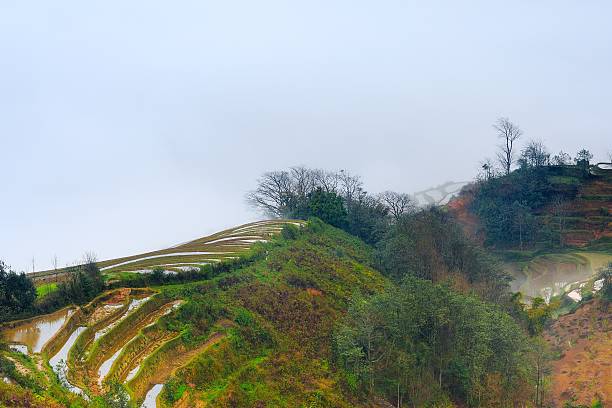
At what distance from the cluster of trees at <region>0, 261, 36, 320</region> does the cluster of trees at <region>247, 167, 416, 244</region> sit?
121 feet

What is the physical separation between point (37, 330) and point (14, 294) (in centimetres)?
195

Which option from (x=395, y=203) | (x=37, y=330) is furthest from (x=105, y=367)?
(x=395, y=203)

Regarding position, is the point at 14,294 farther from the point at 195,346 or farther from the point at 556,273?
the point at 556,273

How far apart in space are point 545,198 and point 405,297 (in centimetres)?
5196

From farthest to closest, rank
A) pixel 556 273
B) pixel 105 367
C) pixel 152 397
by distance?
pixel 556 273 < pixel 105 367 < pixel 152 397

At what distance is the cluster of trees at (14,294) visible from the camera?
19469mm

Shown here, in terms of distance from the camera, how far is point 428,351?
23.1 m

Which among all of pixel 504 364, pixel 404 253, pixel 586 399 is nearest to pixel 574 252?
pixel 404 253

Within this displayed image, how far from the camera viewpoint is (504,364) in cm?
2409

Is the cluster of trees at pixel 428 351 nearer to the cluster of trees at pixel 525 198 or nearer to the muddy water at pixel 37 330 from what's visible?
the muddy water at pixel 37 330

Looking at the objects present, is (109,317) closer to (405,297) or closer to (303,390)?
(303,390)

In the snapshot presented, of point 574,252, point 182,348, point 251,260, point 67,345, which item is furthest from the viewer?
point 574,252

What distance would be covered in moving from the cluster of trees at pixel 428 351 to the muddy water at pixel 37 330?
40.4 ft

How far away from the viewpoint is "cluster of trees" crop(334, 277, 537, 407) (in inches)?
878
